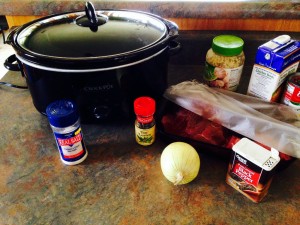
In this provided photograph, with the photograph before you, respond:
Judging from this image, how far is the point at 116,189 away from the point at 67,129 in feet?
0.55

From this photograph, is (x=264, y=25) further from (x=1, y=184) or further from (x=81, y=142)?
(x=1, y=184)

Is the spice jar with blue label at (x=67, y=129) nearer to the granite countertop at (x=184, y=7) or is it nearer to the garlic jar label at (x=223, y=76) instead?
the garlic jar label at (x=223, y=76)

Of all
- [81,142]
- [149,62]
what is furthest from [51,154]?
[149,62]

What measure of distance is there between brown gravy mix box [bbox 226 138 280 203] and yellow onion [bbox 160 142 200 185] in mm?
80

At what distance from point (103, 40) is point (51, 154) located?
1.02 feet

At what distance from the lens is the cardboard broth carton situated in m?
0.69

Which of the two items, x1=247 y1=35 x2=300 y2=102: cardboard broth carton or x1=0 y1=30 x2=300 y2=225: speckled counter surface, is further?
x1=247 y1=35 x2=300 y2=102: cardboard broth carton

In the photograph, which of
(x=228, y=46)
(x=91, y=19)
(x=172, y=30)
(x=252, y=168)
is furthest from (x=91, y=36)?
(x=252, y=168)

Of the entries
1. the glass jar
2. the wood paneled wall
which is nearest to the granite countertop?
the wood paneled wall

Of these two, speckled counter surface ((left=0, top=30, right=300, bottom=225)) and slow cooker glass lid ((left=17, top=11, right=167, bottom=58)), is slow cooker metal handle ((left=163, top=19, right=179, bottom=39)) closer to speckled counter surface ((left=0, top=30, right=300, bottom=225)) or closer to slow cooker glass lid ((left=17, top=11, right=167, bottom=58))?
slow cooker glass lid ((left=17, top=11, right=167, bottom=58))

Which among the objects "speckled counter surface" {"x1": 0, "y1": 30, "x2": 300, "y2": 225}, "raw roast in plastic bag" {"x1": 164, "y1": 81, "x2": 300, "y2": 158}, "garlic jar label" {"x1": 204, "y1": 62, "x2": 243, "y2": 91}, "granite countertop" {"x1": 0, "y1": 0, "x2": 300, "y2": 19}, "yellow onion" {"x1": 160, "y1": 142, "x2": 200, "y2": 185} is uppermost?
"granite countertop" {"x1": 0, "y1": 0, "x2": 300, "y2": 19}

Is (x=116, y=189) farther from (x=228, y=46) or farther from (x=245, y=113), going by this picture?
(x=228, y=46)

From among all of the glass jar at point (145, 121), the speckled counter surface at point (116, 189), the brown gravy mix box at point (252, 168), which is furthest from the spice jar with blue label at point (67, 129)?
the brown gravy mix box at point (252, 168)

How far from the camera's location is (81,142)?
653 millimetres
